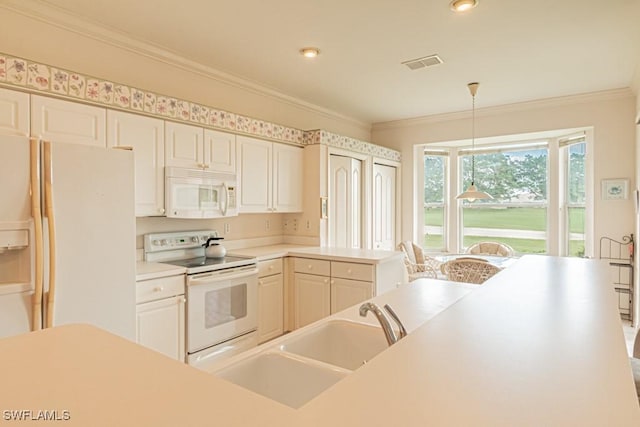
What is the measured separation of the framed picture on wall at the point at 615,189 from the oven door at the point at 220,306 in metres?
4.11

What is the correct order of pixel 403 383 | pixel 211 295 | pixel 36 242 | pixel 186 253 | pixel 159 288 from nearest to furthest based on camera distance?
1. pixel 403 383
2. pixel 36 242
3. pixel 159 288
4. pixel 211 295
5. pixel 186 253

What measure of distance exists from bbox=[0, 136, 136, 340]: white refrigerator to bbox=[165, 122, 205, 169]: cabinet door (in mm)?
736

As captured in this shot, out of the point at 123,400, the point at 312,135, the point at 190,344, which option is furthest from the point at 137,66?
the point at 123,400

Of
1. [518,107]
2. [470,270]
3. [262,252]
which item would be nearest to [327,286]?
[262,252]

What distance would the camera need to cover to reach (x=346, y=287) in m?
3.42

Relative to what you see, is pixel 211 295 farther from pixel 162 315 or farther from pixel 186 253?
pixel 186 253

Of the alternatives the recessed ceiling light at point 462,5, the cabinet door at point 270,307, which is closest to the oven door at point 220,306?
the cabinet door at point 270,307

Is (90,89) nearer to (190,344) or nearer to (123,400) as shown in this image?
(190,344)

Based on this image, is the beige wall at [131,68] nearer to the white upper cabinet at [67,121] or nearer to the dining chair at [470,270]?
the white upper cabinet at [67,121]

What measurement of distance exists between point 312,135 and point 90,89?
2294mm

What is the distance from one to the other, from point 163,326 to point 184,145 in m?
1.44

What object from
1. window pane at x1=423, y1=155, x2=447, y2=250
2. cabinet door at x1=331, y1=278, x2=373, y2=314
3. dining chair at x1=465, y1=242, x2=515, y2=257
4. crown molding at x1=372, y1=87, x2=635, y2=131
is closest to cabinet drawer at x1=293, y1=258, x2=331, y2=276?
cabinet door at x1=331, y1=278, x2=373, y2=314

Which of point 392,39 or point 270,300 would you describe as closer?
point 392,39

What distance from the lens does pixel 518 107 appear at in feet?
15.9
